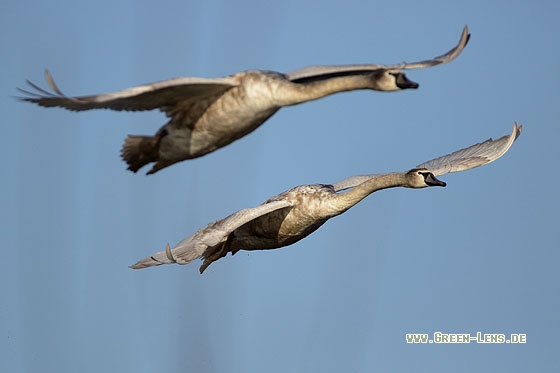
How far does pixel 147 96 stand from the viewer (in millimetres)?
23391

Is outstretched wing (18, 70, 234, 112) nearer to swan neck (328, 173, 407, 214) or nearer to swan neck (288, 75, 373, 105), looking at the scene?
swan neck (288, 75, 373, 105)

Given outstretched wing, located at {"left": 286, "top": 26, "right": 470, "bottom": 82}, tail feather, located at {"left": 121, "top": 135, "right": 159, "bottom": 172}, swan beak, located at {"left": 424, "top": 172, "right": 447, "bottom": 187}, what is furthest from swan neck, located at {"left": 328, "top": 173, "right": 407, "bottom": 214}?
tail feather, located at {"left": 121, "top": 135, "right": 159, "bottom": 172}

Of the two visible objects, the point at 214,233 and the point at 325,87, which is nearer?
the point at 325,87

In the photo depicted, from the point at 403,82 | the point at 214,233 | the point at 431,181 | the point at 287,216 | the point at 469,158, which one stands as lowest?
the point at 214,233

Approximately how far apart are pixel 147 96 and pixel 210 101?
112 cm

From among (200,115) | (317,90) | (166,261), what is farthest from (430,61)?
(166,261)

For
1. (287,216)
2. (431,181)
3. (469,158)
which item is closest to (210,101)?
(287,216)

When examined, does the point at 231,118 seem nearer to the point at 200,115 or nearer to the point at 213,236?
the point at 200,115

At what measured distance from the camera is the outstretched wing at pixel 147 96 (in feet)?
73.9

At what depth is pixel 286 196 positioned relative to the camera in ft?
93.7

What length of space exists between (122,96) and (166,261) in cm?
597

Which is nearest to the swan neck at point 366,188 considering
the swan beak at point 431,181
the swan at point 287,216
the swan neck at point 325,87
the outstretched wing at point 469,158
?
the swan at point 287,216

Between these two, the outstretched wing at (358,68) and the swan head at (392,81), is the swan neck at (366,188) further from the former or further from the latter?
the swan head at (392,81)

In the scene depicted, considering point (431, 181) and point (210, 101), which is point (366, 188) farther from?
point (210, 101)
